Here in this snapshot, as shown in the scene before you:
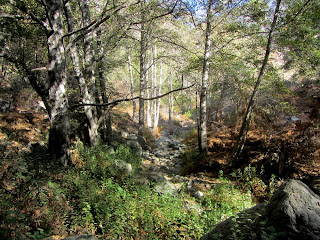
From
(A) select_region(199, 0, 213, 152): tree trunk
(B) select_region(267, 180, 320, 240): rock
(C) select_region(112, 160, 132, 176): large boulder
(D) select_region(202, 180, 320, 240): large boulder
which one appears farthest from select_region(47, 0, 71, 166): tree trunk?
(A) select_region(199, 0, 213, 152): tree trunk

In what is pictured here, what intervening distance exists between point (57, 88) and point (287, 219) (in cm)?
490

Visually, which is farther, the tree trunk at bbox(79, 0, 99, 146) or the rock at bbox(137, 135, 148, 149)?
the rock at bbox(137, 135, 148, 149)

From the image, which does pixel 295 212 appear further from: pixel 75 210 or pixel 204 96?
pixel 204 96

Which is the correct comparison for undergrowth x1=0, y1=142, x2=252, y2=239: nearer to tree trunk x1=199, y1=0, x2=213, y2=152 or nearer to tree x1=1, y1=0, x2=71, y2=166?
tree x1=1, y1=0, x2=71, y2=166

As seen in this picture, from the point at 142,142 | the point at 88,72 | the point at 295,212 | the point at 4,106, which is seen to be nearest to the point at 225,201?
the point at 295,212

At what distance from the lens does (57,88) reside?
4.54m

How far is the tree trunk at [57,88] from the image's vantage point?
443 centimetres

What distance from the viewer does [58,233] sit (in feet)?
9.40

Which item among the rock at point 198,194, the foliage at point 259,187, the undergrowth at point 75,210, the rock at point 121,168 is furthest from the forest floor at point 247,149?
the rock at point 121,168

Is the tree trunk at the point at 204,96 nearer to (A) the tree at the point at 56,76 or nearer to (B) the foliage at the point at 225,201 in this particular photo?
(B) the foliage at the point at 225,201

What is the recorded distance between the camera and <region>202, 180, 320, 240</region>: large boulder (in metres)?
2.33

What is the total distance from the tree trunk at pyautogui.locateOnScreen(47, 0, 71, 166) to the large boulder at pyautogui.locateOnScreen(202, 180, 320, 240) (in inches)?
147

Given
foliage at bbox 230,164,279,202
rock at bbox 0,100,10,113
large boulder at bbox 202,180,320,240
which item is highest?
rock at bbox 0,100,10,113

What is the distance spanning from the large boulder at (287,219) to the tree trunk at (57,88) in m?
3.74
